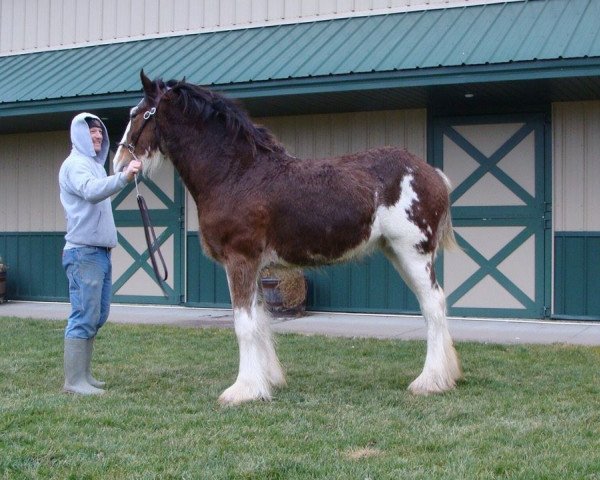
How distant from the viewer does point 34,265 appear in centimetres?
1448

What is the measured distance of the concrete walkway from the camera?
973 centimetres

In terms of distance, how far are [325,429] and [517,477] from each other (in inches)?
54.7

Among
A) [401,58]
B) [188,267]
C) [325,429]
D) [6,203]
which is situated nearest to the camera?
[325,429]

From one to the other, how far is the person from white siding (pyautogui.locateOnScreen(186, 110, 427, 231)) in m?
5.32

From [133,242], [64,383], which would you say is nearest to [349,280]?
[133,242]

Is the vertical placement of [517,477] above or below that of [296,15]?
below

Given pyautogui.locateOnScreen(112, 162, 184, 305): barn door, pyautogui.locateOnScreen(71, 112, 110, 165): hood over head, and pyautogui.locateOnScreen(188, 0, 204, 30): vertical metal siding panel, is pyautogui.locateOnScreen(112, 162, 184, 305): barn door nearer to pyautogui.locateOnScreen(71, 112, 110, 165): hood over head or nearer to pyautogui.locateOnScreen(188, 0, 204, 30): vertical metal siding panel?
pyautogui.locateOnScreen(188, 0, 204, 30): vertical metal siding panel

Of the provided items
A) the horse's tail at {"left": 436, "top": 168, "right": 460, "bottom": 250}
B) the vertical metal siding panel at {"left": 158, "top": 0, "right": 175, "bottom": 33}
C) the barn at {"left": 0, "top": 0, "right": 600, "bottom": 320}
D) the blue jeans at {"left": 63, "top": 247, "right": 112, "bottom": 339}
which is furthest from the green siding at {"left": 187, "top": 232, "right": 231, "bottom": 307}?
the blue jeans at {"left": 63, "top": 247, "right": 112, "bottom": 339}

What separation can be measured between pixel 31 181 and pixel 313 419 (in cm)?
1024

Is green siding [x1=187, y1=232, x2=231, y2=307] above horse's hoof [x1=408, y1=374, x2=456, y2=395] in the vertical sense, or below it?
above

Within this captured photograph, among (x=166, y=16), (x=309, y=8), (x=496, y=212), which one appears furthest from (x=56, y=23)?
(x=496, y=212)

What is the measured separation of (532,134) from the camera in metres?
11.1

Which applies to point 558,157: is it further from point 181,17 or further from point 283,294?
point 181,17

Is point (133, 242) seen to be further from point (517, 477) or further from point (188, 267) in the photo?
point (517, 477)
